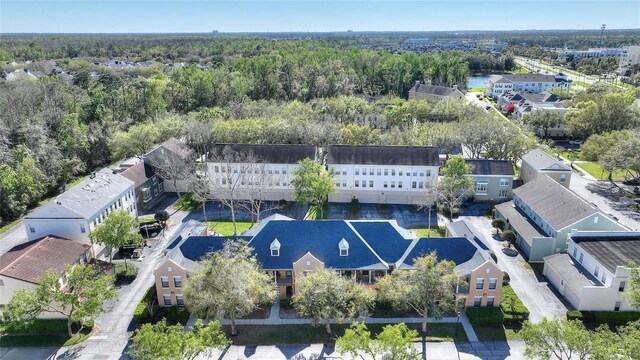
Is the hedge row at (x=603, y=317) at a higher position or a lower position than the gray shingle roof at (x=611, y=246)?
lower

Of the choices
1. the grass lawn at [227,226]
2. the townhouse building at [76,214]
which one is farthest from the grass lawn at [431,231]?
the townhouse building at [76,214]

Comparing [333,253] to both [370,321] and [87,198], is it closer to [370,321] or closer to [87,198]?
[370,321]

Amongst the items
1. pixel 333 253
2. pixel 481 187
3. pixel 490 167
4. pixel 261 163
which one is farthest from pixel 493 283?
pixel 261 163

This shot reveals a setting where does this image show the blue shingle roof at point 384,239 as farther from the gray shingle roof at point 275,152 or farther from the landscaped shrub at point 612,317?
the gray shingle roof at point 275,152

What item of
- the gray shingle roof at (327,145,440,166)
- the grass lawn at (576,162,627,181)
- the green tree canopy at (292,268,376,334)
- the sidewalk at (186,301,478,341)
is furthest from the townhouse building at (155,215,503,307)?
the grass lawn at (576,162,627,181)

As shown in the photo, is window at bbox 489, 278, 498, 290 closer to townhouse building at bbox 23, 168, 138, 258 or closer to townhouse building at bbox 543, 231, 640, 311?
townhouse building at bbox 543, 231, 640, 311

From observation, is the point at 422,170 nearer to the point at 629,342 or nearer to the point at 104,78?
the point at 629,342

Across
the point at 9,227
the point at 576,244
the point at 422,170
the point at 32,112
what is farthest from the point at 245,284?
the point at 32,112

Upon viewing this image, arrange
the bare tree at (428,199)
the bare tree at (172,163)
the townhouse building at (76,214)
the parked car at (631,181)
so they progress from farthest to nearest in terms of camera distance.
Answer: the parked car at (631,181)
the bare tree at (172,163)
the bare tree at (428,199)
the townhouse building at (76,214)
